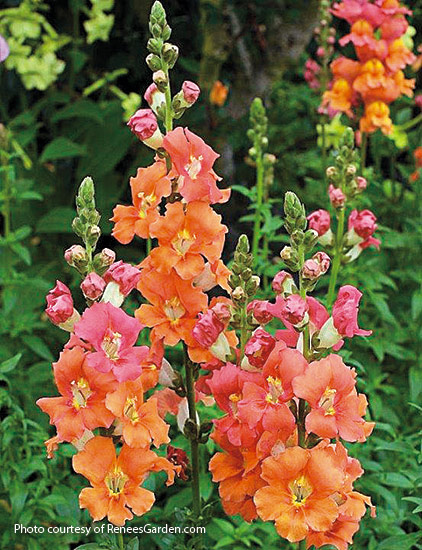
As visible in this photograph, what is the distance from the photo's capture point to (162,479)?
2.30m

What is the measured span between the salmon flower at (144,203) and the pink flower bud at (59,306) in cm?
18

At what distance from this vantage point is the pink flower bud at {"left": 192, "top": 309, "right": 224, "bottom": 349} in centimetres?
167

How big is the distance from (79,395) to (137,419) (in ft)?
0.35

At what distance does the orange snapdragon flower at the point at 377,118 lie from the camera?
301 cm

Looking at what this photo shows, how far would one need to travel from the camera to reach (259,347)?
5.21ft

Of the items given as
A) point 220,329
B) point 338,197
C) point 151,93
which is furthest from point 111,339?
point 338,197

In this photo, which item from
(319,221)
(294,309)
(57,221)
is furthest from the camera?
(57,221)

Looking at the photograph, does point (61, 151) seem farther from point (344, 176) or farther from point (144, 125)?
point (144, 125)

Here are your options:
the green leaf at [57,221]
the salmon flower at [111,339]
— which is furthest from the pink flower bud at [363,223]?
the green leaf at [57,221]

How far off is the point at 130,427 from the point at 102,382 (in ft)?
0.34

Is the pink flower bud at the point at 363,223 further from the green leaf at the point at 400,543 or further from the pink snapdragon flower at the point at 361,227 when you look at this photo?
the green leaf at the point at 400,543

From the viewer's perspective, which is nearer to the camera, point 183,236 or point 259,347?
point 259,347

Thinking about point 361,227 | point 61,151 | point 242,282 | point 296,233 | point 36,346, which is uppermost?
point 296,233

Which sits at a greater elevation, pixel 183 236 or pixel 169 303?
pixel 183 236
